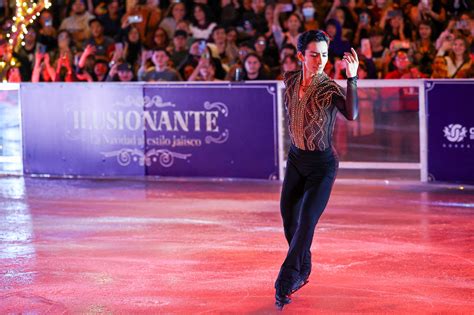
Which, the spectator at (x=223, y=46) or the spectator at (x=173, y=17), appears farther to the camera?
the spectator at (x=173, y=17)

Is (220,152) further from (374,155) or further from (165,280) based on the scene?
(165,280)

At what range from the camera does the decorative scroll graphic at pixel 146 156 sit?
14055mm

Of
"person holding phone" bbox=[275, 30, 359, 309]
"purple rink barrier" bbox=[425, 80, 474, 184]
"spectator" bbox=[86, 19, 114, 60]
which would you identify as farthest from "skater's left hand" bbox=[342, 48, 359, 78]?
"spectator" bbox=[86, 19, 114, 60]

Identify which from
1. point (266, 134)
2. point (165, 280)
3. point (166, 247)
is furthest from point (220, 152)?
point (165, 280)

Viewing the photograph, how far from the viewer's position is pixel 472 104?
41.1 ft

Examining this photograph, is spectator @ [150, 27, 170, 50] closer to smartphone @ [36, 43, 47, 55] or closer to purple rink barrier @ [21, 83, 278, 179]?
smartphone @ [36, 43, 47, 55]

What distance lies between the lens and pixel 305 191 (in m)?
7.35

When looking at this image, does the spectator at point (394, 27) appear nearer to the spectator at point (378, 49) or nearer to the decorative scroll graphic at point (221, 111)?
the spectator at point (378, 49)

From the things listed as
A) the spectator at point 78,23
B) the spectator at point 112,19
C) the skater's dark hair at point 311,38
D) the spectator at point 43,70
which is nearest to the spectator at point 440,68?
the spectator at point 112,19

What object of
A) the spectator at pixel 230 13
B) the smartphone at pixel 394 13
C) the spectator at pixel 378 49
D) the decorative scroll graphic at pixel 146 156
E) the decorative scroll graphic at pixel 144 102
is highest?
the spectator at pixel 230 13

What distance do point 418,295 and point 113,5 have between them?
10542 mm

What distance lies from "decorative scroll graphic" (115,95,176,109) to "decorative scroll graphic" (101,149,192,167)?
0.61m

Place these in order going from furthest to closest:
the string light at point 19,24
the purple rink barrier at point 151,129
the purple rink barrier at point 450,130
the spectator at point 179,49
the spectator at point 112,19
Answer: the spectator at point 112,19
the string light at point 19,24
the spectator at point 179,49
the purple rink barrier at point 151,129
the purple rink barrier at point 450,130

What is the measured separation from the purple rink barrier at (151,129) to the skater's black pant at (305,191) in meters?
6.09
